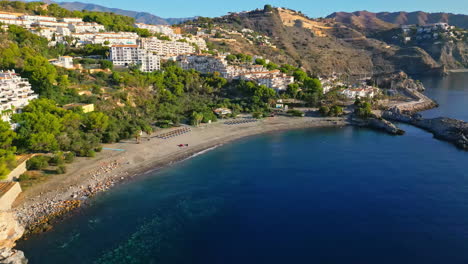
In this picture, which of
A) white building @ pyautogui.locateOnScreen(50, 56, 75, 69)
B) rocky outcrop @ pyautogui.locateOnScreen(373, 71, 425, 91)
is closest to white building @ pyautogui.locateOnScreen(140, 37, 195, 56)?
white building @ pyautogui.locateOnScreen(50, 56, 75, 69)

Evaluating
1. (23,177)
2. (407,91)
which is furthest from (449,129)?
(23,177)

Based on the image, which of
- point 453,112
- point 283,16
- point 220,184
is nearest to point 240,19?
point 283,16

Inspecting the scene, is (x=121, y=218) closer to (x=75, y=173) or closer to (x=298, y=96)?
(x=75, y=173)

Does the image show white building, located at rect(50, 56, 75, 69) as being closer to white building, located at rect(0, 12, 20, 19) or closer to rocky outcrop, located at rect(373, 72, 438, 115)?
white building, located at rect(0, 12, 20, 19)

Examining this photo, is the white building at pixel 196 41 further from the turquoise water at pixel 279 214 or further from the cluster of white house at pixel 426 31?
the cluster of white house at pixel 426 31

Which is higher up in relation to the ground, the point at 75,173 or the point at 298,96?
the point at 298,96
